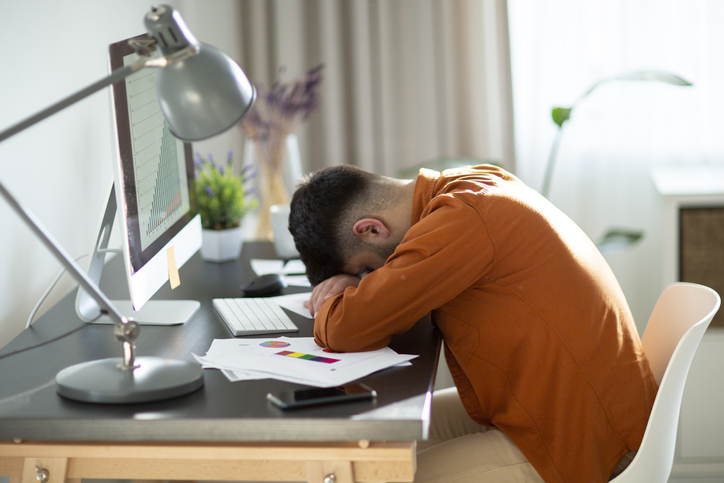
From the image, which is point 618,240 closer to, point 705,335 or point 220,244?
point 705,335

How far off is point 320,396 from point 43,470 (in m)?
0.38

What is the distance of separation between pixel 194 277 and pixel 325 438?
3.20 ft

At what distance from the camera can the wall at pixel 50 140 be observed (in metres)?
1.35

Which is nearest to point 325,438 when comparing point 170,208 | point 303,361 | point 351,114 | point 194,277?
point 303,361

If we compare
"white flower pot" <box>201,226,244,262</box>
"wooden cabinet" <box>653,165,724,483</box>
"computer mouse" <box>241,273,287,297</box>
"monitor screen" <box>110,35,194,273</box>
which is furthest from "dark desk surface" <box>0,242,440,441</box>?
"wooden cabinet" <box>653,165,724,483</box>

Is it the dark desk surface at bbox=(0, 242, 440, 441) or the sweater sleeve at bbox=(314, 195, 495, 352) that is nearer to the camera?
the dark desk surface at bbox=(0, 242, 440, 441)

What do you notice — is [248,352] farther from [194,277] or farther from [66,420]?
[194,277]

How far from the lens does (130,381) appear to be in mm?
941

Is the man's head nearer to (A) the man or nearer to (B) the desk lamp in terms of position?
(A) the man

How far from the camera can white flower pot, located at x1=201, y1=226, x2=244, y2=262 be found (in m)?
1.89

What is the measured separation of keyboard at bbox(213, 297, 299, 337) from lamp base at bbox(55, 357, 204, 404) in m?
0.25

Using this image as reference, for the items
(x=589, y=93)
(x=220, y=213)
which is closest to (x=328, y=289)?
(x=220, y=213)

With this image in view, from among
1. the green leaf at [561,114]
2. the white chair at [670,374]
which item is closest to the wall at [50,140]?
the white chair at [670,374]

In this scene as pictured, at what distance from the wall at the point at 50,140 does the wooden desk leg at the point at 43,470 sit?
51cm
